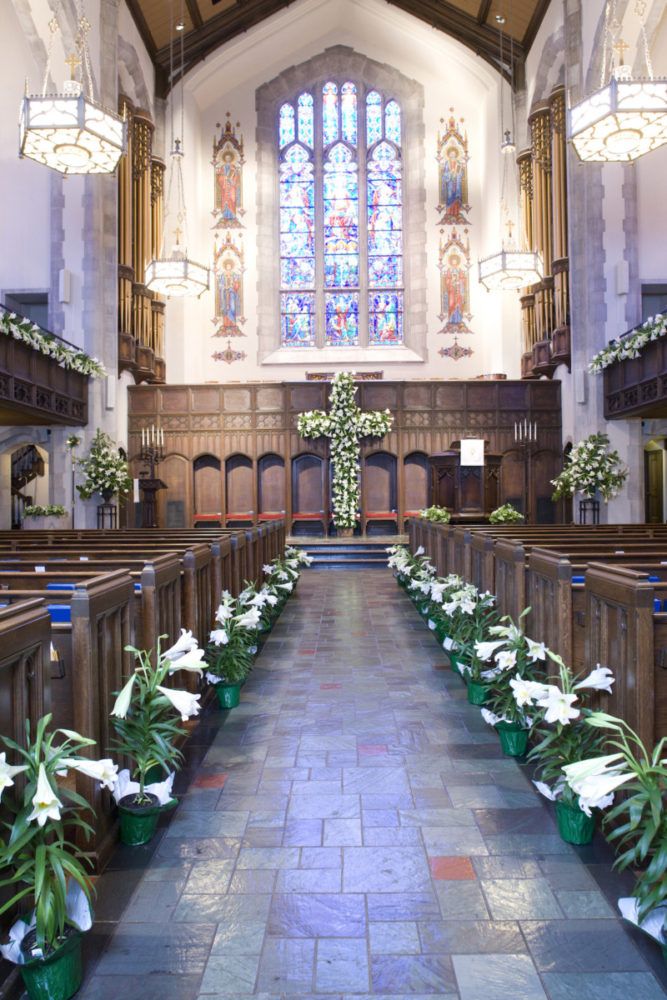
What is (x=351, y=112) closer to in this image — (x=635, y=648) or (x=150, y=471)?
(x=150, y=471)

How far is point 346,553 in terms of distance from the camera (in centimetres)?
1347

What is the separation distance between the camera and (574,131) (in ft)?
29.4

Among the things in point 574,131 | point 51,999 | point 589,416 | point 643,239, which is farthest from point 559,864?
A: point 643,239

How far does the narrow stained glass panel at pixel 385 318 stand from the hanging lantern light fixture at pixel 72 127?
997 centimetres

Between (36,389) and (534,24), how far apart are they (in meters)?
13.1

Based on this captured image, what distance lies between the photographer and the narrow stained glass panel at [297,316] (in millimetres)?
19141

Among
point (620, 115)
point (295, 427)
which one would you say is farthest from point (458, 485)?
point (620, 115)

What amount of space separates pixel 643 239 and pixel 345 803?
42.2 feet

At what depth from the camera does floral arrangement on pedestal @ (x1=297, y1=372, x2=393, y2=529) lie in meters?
15.3

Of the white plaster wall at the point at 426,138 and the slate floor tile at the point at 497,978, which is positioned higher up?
the white plaster wall at the point at 426,138

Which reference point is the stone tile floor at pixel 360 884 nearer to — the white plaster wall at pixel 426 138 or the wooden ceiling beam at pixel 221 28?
the white plaster wall at pixel 426 138

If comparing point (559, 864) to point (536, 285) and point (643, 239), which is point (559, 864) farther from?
point (536, 285)

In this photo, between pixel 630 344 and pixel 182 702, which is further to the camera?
pixel 630 344

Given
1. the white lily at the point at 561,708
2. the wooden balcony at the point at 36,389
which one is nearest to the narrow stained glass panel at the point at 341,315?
the wooden balcony at the point at 36,389
